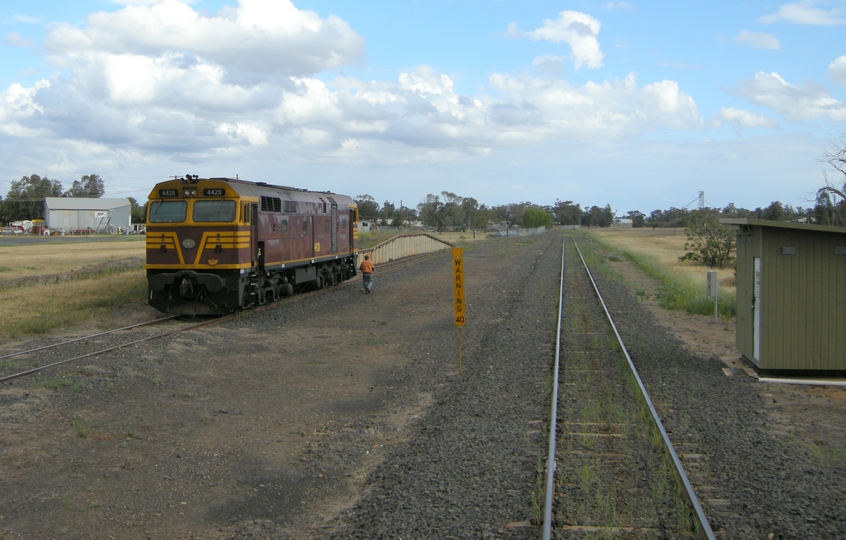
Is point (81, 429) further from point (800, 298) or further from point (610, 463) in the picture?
point (800, 298)

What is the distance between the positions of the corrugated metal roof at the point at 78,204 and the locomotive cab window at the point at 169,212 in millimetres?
98433

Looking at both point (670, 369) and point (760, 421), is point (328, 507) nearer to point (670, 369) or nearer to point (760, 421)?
point (760, 421)

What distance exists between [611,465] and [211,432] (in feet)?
15.1

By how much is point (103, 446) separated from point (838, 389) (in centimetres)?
999

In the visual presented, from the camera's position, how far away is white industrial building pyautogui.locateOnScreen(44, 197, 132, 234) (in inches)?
4049

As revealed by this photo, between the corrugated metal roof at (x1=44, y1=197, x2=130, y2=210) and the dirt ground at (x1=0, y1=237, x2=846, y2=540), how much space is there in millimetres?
102917

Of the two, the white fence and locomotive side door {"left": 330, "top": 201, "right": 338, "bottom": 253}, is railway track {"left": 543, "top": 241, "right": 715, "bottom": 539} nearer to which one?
locomotive side door {"left": 330, "top": 201, "right": 338, "bottom": 253}

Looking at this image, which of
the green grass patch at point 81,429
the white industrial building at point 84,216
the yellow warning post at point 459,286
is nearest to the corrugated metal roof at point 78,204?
the white industrial building at point 84,216

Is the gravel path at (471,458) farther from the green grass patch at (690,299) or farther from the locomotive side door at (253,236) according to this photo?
the green grass patch at (690,299)

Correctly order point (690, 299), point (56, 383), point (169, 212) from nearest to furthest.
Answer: point (56, 383) < point (169, 212) < point (690, 299)

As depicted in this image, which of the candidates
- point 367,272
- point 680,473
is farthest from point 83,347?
point 367,272

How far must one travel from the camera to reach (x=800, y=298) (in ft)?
34.8

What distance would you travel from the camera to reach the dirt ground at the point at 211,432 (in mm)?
5941

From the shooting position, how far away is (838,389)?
10.2 metres
